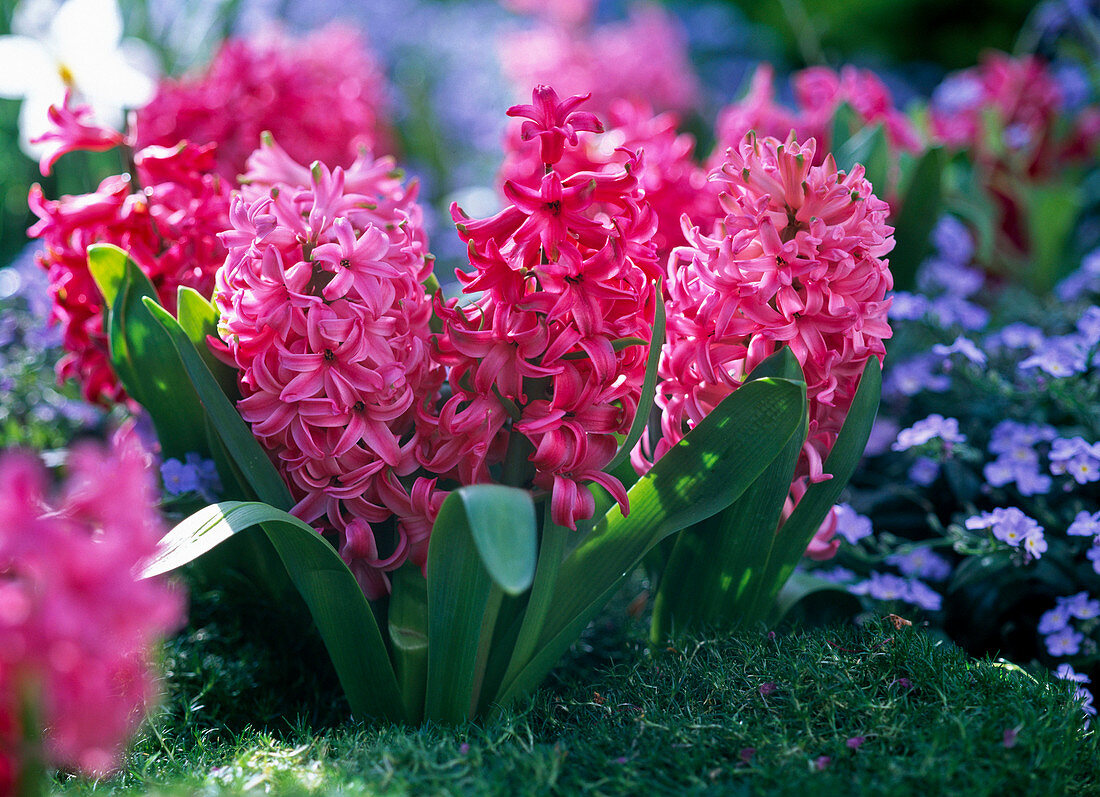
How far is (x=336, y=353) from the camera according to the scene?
92 centimetres

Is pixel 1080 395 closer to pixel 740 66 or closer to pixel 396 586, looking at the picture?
pixel 396 586

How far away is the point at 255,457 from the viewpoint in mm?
1027

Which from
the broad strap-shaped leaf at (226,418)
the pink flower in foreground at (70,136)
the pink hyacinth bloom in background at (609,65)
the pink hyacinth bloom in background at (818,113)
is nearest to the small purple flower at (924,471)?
the pink hyacinth bloom in background at (818,113)

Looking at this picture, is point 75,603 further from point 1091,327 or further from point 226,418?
point 1091,327

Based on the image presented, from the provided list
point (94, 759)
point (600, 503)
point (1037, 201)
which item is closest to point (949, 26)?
Result: point (1037, 201)

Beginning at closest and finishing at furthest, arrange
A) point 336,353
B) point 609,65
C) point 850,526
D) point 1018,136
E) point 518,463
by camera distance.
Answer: point 336,353, point 518,463, point 850,526, point 1018,136, point 609,65

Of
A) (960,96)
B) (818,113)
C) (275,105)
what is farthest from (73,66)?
(960,96)

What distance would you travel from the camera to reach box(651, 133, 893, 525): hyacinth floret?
0.95 m

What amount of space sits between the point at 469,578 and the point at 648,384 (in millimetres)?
293

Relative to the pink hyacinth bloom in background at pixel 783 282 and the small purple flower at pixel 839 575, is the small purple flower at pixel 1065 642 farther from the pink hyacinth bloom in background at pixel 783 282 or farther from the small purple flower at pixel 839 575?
the pink hyacinth bloom in background at pixel 783 282

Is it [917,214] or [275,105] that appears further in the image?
[275,105]

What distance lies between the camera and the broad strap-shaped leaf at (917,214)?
168 centimetres

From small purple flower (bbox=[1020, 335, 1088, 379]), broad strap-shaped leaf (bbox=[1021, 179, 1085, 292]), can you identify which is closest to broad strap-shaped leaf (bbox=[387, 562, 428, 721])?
small purple flower (bbox=[1020, 335, 1088, 379])

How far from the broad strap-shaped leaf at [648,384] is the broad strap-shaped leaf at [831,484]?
0.25 metres
